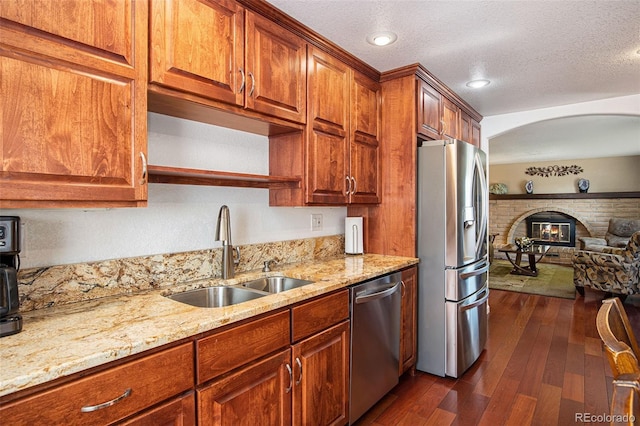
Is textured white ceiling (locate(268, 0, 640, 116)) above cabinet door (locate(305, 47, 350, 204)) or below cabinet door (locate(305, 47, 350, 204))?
above

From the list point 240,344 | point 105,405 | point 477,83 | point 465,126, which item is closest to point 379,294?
point 240,344

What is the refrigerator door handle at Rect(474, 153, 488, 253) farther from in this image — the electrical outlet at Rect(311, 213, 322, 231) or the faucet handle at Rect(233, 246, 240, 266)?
the faucet handle at Rect(233, 246, 240, 266)

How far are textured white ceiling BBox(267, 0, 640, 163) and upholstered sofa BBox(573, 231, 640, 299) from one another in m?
2.20

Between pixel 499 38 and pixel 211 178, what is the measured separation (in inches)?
78.1

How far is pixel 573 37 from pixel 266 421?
281cm

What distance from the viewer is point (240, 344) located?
1379 millimetres

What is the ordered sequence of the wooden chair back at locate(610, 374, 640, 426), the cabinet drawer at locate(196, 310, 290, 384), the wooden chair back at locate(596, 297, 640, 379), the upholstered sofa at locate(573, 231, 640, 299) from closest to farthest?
the wooden chair back at locate(610, 374, 640, 426) < the wooden chair back at locate(596, 297, 640, 379) < the cabinet drawer at locate(196, 310, 290, 384) < the upholstered sofa at locate(573, 231, 640, 299)

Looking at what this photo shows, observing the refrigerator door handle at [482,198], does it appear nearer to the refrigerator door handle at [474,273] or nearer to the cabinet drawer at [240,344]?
the refrigerator door handle at [474,273]

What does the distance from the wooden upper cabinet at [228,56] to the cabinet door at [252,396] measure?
1198 millimetres

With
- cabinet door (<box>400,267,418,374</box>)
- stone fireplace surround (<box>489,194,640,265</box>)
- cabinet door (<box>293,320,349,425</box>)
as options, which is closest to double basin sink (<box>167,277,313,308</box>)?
cabinet door (<box>293,320,349,425</box>)

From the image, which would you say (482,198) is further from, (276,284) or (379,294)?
(276,284)

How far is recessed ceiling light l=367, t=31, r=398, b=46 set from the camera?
2.20 m

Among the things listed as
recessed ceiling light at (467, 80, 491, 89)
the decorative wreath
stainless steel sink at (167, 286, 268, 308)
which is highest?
recessed ceiling light at (467, 80, 491, 89)

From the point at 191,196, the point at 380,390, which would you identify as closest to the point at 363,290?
the point at 380,390
